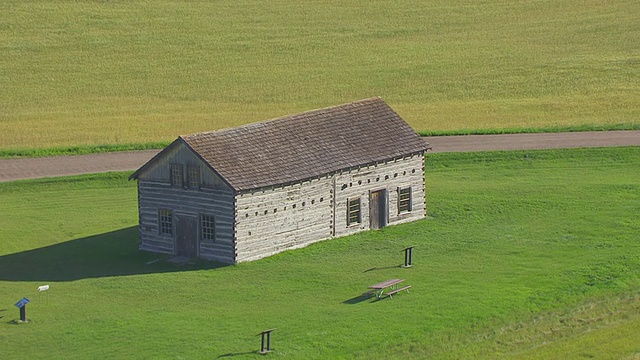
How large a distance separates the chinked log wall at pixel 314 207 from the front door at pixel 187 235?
6.84 ft

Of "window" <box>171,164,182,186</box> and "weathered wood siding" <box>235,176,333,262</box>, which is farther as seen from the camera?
"window" <box>171,164,182,186</box>

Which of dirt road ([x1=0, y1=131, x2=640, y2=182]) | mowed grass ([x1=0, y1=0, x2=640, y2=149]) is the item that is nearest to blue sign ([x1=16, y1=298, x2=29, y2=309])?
dirt road ([x1=0, y1=131, x2=640, y2=182])

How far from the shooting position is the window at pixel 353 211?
182 ft

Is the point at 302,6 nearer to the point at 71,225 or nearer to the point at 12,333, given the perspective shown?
the point at 71,225

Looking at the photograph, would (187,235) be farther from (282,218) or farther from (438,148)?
(438,148)

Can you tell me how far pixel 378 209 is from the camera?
56.8 meters

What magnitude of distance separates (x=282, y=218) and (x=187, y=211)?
3.55 m

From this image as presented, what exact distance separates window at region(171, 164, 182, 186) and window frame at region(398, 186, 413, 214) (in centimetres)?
1003

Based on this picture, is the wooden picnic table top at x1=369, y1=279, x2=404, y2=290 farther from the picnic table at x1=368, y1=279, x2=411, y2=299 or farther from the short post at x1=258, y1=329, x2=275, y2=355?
the short post at x1=258, y1=329, x2=275, y2=355

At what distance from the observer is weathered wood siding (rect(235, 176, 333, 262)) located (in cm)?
5112

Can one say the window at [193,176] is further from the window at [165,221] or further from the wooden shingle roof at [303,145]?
the window at [165,221]

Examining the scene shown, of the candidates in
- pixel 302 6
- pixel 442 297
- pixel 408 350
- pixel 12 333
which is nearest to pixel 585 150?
pixel 442 297

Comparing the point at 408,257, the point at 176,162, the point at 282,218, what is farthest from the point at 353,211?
the point at 176,162

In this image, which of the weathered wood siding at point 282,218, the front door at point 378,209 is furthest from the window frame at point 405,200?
the weathered wood siding at point 282,218
